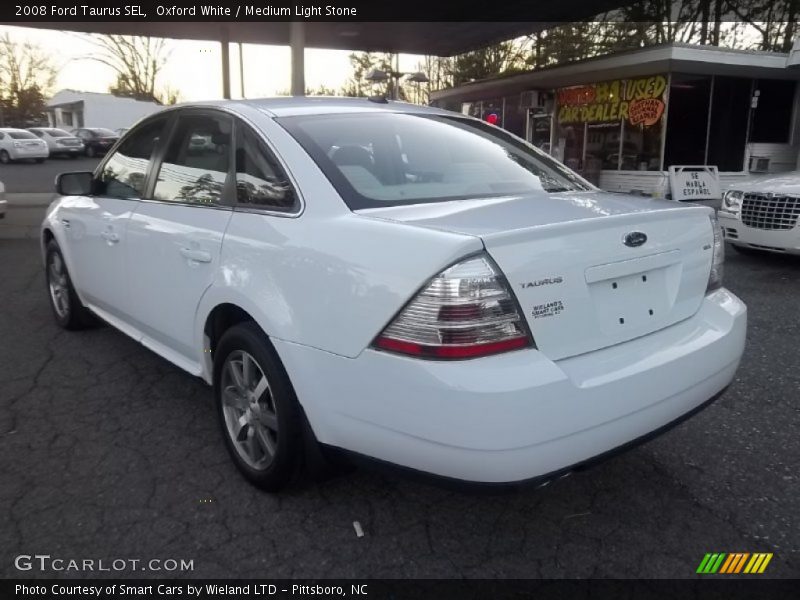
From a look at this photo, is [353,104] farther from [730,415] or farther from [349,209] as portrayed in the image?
[730,415]

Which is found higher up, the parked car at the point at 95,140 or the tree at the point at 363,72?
the tree at the point at 363,72

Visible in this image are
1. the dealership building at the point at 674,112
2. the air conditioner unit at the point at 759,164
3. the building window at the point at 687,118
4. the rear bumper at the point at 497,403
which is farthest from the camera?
the air conditioner unit at the point at 759,164

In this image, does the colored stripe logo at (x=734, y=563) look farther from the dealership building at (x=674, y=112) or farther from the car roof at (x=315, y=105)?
the dealership building at (x=674, y=112)

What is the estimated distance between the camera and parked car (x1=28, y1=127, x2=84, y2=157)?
32.9 m

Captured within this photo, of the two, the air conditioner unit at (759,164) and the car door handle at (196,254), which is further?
the air conditioner unit at (759,164)

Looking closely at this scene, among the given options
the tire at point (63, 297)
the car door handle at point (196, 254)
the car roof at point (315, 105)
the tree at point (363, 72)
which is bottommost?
the tire at point (63, 297)

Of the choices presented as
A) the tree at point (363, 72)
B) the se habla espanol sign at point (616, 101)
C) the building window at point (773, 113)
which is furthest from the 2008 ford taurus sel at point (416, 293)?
the tree at point (363, 72)

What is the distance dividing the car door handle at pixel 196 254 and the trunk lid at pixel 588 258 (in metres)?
0.89

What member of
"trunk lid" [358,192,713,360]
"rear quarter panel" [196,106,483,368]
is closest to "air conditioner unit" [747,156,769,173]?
"trunk lid" [358,192,713,360]

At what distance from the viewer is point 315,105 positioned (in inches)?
125

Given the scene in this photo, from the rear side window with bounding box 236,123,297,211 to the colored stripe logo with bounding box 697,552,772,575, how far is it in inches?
78.3

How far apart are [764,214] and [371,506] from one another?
630 cm

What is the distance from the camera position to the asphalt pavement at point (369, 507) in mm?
2340

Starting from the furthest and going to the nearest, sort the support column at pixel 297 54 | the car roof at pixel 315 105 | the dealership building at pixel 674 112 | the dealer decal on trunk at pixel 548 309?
the support column at pixel 297 54, the dealership building at pixel 674 112, the car roof at pixel 315 105, the dealer decal on trunk at pixel 548 309
